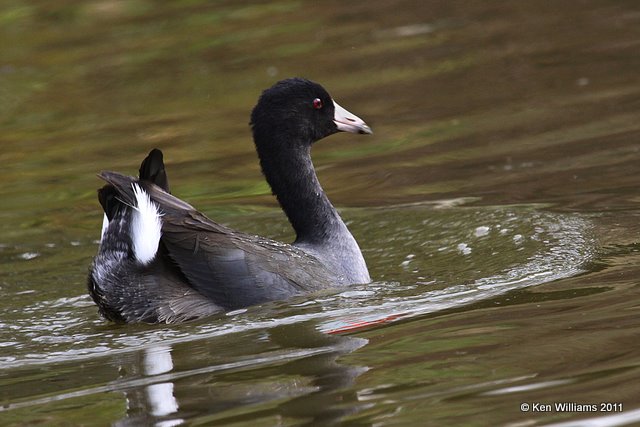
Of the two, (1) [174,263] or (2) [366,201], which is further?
(2) [366,201]

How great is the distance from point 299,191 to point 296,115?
449 mm

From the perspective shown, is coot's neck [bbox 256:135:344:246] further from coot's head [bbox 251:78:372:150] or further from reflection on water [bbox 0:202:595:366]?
reflection on water [bbox 0:202:595:366]

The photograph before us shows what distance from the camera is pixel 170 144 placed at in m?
11.2

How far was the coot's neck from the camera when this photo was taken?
7453 mm

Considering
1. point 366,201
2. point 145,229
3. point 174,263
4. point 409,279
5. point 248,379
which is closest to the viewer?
point 248,379

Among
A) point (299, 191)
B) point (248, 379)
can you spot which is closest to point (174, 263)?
point (299, 191)

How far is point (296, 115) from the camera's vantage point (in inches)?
294

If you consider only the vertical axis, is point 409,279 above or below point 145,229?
below

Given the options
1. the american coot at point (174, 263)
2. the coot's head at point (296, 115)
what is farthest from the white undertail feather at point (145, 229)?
the coot's head at point (296, 115)

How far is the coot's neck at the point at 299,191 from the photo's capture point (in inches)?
293

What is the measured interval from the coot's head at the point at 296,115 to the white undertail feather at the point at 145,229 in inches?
42.3

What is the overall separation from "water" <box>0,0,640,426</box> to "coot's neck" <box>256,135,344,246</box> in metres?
0.51

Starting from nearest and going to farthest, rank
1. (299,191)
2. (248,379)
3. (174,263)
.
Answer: (248,379) → (174,263) → (299,191)

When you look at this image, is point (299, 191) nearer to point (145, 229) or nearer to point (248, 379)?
point (145, 229)
